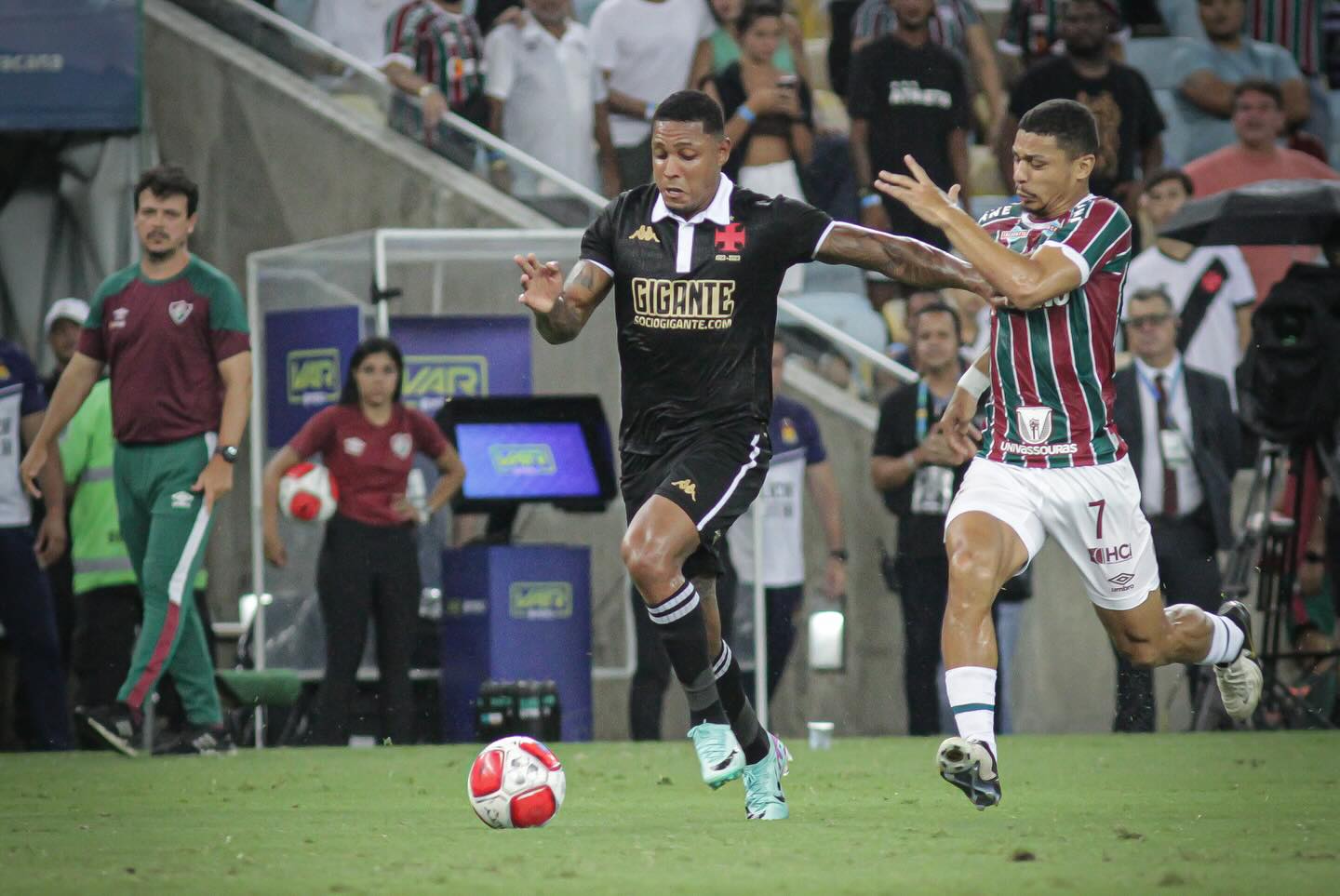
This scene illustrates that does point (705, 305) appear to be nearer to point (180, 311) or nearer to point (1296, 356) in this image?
point (180, 311)

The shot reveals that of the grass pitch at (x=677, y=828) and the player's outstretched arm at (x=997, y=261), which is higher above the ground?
the player's outstretched arm at (x=997, y=261)

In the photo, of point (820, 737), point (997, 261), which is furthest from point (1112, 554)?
point (820, 737)

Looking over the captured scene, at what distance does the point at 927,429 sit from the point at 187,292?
435 cm

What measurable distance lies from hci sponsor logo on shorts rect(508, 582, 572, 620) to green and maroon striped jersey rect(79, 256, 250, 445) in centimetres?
245

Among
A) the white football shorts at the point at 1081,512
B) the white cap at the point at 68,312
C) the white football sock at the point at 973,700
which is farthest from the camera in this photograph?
the white cap at the point at 68,312

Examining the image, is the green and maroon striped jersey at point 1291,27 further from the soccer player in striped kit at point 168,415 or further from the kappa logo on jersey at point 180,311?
the kappa logo on jersey at point 180,311

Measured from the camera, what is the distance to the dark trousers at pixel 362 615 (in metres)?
11.5

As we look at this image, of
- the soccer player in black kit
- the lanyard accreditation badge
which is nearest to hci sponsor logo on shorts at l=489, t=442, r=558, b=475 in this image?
the lanyard accreditation badge

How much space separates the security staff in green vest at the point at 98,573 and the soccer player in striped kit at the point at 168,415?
4.19ft

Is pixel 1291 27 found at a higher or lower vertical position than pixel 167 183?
higher

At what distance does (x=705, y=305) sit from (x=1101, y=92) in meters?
8.10

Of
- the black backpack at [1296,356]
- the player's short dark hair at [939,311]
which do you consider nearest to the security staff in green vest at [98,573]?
the player's short dark hair at [939,311]

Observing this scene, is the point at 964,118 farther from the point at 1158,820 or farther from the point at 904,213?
the point at 1158,820

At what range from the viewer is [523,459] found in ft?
39.9
